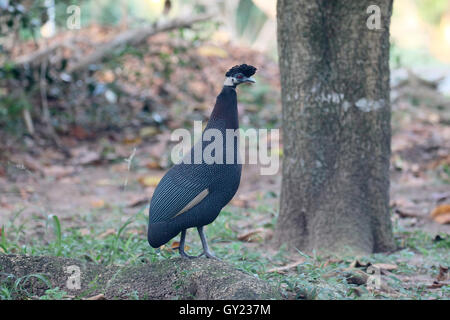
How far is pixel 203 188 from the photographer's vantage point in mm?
2740

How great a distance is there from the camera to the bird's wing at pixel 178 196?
8.97 ft

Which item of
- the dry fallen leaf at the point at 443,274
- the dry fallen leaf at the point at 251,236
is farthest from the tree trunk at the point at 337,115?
the dry fallen leaf at the point at 443,274

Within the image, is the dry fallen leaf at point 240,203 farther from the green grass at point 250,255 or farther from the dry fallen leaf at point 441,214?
the dry fallen leaf at point 441,214

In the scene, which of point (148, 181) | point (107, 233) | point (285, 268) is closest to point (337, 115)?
point (285, 268)

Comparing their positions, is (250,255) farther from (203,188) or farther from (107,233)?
(107,233)

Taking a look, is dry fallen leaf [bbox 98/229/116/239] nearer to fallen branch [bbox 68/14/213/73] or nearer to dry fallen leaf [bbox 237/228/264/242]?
dry fallen leaf [bbox 237/228/264/242]

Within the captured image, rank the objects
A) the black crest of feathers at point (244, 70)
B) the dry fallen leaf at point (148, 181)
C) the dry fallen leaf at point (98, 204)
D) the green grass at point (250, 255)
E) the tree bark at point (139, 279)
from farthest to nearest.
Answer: the dry fallen leaf at point (148, 181) → the dry fallen leaf at point (98, 204) → the green grass at point (250, 255) → the black crest of feathers at point (244, 70) → the tree bark at point (139, 279)

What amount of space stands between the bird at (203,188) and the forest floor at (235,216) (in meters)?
0.44

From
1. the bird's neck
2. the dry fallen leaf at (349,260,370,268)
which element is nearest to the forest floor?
the dry fallen leaf at (349,260,370,268)

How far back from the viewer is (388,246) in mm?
3936

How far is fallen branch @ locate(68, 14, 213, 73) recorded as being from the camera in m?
7.57

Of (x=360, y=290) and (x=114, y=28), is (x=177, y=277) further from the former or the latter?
(x=114, y=28)
